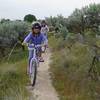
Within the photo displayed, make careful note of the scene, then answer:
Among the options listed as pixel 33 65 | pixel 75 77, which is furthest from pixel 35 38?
pixel 75 77

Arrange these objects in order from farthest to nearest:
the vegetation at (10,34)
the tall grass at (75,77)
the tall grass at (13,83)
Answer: the vegetation at (10,34) < the tall grass at (75,77) < the tall grass at (13,83)

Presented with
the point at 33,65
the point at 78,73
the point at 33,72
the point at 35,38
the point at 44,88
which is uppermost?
the point at 35,38

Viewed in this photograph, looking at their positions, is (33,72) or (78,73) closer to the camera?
(33,72)

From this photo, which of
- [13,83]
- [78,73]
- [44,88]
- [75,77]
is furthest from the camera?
[78,73]

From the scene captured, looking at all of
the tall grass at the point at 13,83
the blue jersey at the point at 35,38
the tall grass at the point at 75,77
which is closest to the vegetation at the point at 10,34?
the tall grass at the point at 75,77

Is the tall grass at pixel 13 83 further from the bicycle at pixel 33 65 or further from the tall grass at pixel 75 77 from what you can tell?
the tall grass at pixel 75 77

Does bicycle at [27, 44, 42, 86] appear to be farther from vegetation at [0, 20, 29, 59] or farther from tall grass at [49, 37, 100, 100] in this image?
vegetation at [0, 20, 29, 59]

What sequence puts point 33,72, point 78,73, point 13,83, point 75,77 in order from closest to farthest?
1. point 33,72
2. point 13,83
3. point 75,77
4. point 78,73

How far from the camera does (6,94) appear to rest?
1262 cm

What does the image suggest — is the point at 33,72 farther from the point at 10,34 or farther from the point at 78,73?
the point at 10,34

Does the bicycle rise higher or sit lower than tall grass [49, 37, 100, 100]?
higher

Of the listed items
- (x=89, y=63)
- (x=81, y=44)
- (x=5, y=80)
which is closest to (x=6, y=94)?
(x=5, y=80)

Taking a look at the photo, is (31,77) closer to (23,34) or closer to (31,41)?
(31,41)

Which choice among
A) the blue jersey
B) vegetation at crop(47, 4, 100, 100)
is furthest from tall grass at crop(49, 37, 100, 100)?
the blue jersey
